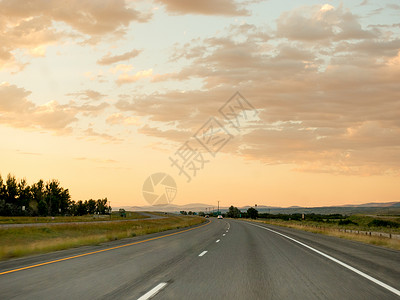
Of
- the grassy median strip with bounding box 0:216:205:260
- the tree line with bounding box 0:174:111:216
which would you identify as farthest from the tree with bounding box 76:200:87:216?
the grassy median strip with bounding box 0:216:205:260

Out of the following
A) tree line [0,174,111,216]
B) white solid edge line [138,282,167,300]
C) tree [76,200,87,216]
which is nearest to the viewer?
white solid edge line [138,282,167,300]

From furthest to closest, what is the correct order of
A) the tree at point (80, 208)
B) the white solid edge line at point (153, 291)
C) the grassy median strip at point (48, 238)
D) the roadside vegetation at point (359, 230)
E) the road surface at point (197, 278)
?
the tree at point (80, 208)
the roadside vegetation at point (359, 230)
the grassy median strip at point (48, 238)
the road surface at point (197, 278)
the white solid edge line at point (153, 291)

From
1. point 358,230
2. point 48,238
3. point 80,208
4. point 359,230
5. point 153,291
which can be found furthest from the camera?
point 80,208

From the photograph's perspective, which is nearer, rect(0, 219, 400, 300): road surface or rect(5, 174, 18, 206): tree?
rect(0, 219, 400, 300): road surface

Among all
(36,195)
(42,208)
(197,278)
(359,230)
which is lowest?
(359,230)

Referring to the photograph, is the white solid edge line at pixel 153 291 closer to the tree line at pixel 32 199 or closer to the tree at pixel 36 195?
the tree line at pixel 32 199

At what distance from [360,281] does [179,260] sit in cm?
578

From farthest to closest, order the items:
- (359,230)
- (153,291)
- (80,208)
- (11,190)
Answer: (80,208) → (11,190) → (359,230) → (153,291)

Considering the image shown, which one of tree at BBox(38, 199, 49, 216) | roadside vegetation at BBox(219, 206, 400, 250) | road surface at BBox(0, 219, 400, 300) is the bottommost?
roadside vegetation at BBox(219, 206, 400, 250)

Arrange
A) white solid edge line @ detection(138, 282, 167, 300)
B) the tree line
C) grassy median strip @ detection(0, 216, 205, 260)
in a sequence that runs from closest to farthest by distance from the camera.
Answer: white solid edge line @ detection(138, 282, 167, 300) < grassy median strip @ detection(0, 216, 205, 260) < the tree line

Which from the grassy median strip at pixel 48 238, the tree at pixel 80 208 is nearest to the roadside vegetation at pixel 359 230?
the grassy median strip at pixel 48 238

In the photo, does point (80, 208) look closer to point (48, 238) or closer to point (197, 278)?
point (48, 238)

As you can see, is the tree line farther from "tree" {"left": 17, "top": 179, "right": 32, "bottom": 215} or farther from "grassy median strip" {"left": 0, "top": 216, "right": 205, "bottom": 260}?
"grassy median strip" {"left": 0, "top": 216, "right": 205, "bottom": 260}

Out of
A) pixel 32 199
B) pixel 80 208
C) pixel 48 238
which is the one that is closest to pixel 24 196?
pixel 32 199
